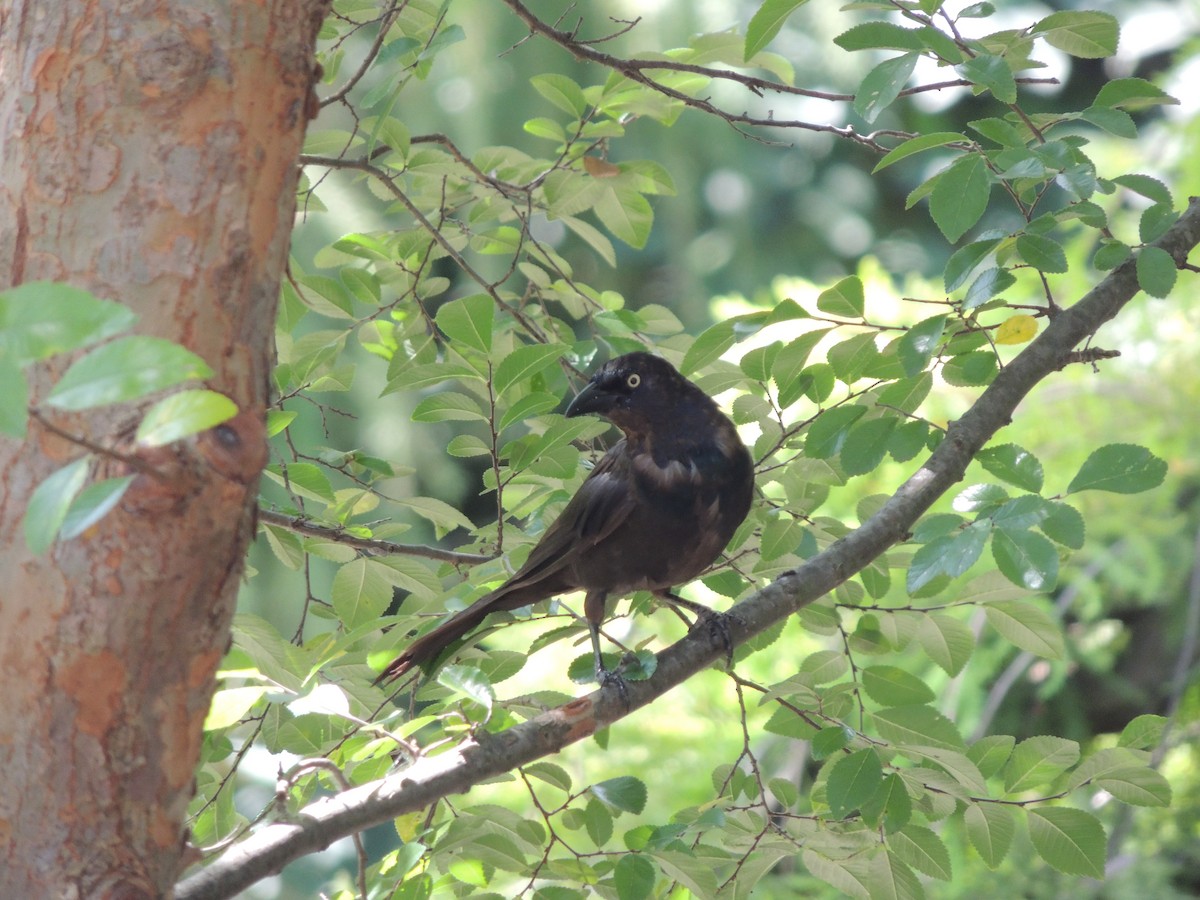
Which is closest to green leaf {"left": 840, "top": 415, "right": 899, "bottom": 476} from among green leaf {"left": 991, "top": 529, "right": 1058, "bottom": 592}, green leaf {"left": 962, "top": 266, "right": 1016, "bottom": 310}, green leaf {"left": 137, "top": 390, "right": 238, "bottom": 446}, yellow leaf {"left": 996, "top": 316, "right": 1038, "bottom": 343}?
green leaf {"left": 962, "top": 266, "right": 1016, "bottom": 310}

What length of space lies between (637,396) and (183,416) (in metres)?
2.32

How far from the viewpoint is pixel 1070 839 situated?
198cm

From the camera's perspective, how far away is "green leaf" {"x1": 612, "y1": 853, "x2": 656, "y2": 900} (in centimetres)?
188

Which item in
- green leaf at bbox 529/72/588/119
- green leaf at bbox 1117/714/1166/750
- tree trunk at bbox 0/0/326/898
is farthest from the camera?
green leaf at bbox 529/72/588/119

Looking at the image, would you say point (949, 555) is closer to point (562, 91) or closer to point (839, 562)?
point (839, 562)

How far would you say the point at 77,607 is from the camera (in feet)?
4.35

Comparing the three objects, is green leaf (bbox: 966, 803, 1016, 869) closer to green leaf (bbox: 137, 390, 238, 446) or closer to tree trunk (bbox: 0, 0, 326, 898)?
tree trunk (bbox: 0, 0, 326, 898)

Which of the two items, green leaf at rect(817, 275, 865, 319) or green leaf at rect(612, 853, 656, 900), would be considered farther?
green leaf at rect(817, 275, 865, 319)

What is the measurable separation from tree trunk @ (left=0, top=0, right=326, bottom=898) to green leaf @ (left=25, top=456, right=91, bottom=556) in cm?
21

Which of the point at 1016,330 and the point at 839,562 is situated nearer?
the point at 839,562

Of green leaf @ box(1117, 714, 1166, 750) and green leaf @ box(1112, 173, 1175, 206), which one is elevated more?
green leaf @ box(1112, 173, 1175, 206)

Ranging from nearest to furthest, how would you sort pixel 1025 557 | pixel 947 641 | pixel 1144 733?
pixel 1025 557 → pixel 1144 733 → pixel 947 641

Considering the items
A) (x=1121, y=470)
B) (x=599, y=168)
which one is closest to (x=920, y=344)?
(x=1121, y=470)

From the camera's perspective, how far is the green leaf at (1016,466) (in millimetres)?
1923
